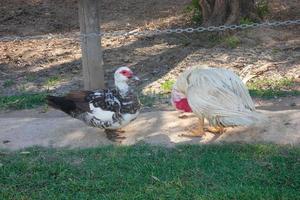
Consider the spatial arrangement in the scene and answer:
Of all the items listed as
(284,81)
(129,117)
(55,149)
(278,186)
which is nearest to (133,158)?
(129,117)

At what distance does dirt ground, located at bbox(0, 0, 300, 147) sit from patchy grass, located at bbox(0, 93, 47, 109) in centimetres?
24

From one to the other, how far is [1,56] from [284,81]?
4427 mm

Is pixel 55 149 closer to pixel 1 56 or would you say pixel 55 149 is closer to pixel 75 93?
pixel 75 93

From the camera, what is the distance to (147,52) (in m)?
8.56

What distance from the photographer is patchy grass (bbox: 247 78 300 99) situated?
6.51 m

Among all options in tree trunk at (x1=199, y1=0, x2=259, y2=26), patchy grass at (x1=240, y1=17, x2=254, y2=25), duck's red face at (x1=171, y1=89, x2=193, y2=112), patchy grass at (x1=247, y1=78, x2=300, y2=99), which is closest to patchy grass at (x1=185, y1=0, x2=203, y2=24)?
tree trunk at (x1=199, y1=0, x2=259, y2=26)

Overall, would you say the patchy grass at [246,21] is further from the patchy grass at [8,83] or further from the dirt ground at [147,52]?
the patchy grass at [8,83]

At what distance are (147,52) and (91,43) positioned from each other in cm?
243

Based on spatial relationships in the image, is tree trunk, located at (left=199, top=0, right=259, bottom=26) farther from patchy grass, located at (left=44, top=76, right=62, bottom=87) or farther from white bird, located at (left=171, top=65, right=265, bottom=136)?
white bird, located at (left=171, top=65, right=265, bottom=136)

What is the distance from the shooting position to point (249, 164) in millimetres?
4609

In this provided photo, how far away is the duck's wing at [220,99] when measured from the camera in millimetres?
4855

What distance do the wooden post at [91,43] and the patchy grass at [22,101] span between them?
64cm

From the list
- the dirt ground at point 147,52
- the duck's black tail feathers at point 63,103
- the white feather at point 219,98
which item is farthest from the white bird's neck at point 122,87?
the dirt ground at point 147,52

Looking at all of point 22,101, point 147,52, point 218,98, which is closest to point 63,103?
point 218,98
